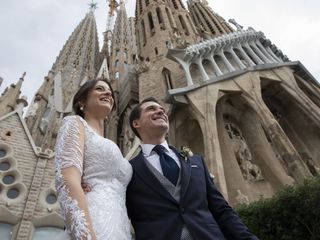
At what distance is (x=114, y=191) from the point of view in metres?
1.42

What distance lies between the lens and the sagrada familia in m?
7.33

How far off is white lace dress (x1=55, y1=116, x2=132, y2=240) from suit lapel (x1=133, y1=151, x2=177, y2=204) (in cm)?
7

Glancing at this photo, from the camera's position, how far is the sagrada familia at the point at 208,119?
7.33 metres

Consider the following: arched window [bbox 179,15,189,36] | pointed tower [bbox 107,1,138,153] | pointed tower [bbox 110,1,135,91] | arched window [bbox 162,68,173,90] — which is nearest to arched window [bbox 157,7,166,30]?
arched window [bbox 179,15,189,36]

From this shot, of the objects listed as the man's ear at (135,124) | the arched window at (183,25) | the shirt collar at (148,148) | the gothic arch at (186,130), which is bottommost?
the shirt collar at (148,148)

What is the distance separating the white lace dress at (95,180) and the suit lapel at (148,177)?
68 mm

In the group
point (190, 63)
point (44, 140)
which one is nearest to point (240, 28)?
point (190, 63)

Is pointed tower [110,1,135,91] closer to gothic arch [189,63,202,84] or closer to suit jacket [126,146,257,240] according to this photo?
gothic arch [189,63,202,84]

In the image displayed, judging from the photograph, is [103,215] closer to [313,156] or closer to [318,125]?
[318,125]

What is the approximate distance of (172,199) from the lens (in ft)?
4.83

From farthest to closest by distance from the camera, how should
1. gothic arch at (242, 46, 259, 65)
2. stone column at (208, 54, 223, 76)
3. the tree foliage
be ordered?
gothic arch at (242, 46, 259, 65) < stone column at (208, 54, 223, 76) < the tree foliage

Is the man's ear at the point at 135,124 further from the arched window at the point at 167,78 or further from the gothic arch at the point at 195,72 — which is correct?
the arched window at the point at 167,78

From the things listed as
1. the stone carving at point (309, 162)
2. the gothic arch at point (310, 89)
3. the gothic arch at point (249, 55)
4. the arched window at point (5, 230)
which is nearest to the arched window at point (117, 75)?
the gothic arch at point (249, 55)

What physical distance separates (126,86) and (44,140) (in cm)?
630
